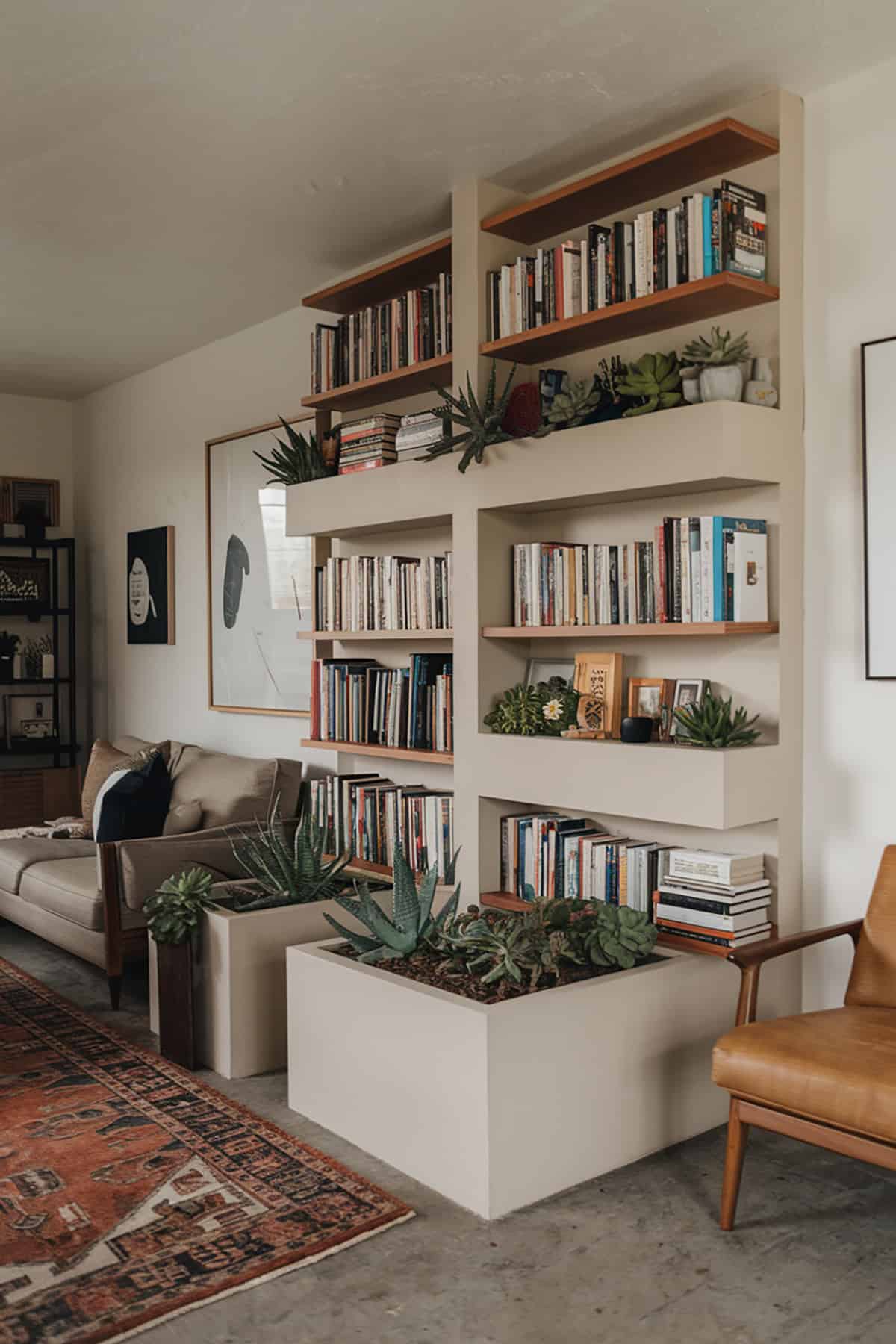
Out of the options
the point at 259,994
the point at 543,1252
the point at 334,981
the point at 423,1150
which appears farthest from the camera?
the point at 259,994

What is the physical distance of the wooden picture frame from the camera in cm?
345

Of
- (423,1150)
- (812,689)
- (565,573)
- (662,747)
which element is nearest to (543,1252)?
(423,1150)

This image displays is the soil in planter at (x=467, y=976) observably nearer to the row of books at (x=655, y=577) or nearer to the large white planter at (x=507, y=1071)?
the large white planter at (x=507, y=1071)

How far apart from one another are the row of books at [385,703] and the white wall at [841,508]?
49.0 inches

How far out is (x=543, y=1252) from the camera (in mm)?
2463

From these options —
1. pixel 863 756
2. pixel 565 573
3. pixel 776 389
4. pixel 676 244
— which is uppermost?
pixel 676 244

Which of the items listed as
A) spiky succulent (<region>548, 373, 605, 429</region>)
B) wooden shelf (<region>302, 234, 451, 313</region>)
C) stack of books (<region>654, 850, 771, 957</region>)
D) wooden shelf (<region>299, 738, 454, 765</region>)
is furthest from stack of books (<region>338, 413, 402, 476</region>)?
stack of books (<region>654, 850, 771, 957</region>)

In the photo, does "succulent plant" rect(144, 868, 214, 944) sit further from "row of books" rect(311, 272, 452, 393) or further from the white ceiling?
the white ceiling

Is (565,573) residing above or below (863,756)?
above

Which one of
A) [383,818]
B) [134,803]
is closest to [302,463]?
[383,818]

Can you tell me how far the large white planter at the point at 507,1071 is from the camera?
8.62 feet

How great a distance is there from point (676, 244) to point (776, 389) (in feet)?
1.55

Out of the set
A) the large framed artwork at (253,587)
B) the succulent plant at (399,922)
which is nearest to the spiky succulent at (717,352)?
the succulent plant at (399,922)

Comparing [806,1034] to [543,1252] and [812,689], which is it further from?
[812,689]
